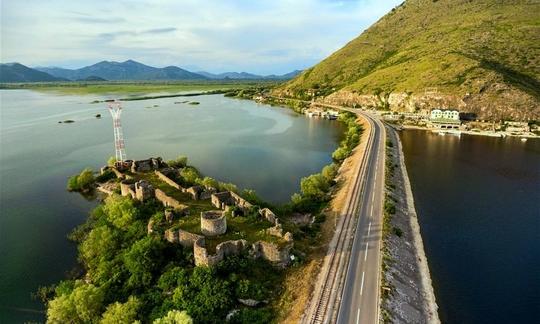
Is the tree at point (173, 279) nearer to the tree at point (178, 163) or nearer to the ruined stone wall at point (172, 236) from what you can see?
the ruined stone wall at point (172, 236)

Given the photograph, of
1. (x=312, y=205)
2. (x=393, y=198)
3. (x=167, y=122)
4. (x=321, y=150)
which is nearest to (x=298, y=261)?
(x=312, y=205)

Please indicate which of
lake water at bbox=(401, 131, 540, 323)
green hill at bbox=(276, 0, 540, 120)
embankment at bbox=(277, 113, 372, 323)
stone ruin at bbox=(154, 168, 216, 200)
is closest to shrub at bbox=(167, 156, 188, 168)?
stone ruin at bbox=(154, 168, 216, 200)

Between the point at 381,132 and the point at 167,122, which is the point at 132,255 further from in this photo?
the point at 167,122

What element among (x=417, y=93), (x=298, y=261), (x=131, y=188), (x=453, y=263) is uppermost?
(x=417, y=93)

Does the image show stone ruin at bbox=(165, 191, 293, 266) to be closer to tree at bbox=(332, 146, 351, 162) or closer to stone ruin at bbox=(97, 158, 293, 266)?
stone ruin at bbox=(97, 158, 293, 266)

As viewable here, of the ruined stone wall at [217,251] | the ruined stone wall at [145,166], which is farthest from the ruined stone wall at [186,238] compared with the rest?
the ruined stone wall at [145,166]

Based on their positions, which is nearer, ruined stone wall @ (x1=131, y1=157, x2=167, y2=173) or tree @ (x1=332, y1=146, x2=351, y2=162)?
ruined stone wall @ (x1=131, y1=157, x2=167, y2=173)

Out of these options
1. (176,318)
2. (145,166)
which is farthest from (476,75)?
(176,318)
